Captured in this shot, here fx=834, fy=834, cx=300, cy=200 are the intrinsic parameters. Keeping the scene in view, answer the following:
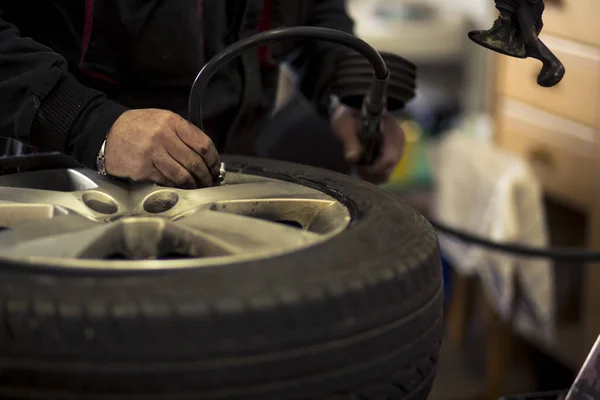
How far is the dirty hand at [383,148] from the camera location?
1335 millimetres

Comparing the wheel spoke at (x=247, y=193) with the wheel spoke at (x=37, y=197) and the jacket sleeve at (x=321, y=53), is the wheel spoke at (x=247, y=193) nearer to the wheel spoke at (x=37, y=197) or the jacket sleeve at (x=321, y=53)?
the wheel spoke at (x=37, y=197)

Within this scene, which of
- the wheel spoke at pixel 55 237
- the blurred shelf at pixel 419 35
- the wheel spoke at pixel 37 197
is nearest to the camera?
the wheel spoke at pixel 55 237

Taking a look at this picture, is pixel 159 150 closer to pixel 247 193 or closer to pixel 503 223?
pixel 247 193

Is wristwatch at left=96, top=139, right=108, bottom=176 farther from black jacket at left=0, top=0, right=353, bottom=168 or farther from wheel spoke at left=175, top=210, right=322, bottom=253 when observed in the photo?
wheel spoke at left=175, top=210, right=322, bottom=253

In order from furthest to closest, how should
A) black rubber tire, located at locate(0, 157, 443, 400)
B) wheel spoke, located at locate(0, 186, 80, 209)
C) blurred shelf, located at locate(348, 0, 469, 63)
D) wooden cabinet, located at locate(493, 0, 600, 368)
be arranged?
1. blurred shelf, located at locate(348, 0, 469, 63)
2. wooden cabinet, located at locate(493, 0, 600, 368)
3. wheel spoke, located at locate(0, 186, 80, 209)
4. black rubber tire, located at locate(0, 157, 443, 400)

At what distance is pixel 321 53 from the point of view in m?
1.38

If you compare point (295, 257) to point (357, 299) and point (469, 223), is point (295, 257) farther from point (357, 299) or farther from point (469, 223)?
point (469, 223)

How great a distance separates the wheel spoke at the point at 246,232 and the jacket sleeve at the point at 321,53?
622 millimetres

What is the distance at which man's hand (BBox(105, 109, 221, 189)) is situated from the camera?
858 mm

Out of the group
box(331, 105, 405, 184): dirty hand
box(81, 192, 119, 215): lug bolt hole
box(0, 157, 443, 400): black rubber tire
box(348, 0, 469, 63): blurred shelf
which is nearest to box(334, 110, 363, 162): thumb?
box(331, 105, 405, 184): dirty hand

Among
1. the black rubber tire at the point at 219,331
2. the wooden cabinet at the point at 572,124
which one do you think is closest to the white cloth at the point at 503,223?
the wooden cabinet at the point at 572,124

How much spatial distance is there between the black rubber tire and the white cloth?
49.6 inches

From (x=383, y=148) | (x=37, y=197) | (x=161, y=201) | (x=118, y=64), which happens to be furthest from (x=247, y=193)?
(x=383, y=148)

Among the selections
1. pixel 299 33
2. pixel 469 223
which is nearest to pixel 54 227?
pixel 299 33
